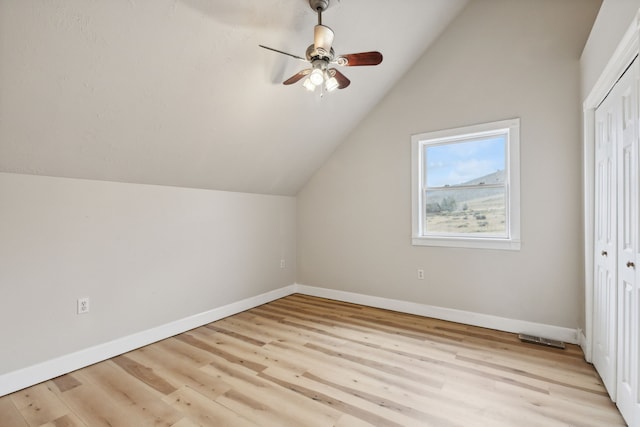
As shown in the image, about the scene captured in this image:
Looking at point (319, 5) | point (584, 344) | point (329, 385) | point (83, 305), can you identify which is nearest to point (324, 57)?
point (319, 5)

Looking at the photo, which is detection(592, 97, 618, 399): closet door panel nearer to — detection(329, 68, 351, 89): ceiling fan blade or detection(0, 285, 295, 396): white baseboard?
detection(329, 68, 351, 89): ceiling fan blade

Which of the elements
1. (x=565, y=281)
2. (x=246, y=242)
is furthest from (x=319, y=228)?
(x=565, y=281)

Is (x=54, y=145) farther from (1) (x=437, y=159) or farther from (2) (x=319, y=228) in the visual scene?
(1) (x=437, y=159)

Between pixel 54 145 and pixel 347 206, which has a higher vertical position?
pixel 54 145

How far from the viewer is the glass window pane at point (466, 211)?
3123mm

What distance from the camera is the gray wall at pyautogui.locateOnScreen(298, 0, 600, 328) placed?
8.90 feet

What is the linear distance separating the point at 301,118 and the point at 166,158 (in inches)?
55.6

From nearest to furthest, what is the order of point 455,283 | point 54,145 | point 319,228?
point 54,145 < point 455,283 < point 319,228

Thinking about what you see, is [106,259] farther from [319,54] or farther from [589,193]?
[589,193]

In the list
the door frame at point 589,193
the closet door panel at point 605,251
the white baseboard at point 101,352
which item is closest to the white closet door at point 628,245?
the closet door panel at point 605,251

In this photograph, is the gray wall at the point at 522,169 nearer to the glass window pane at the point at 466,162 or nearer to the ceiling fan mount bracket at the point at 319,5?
the glass window pane at the point at 466,162

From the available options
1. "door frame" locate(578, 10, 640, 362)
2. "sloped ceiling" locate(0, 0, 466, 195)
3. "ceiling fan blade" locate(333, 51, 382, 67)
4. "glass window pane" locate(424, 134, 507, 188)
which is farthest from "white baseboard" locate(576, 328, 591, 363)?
"sloped ceiling" locate(0, 0, 466, 195)

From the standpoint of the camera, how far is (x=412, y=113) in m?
3.52

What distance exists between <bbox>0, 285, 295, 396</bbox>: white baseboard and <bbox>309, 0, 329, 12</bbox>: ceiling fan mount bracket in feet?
10.1
